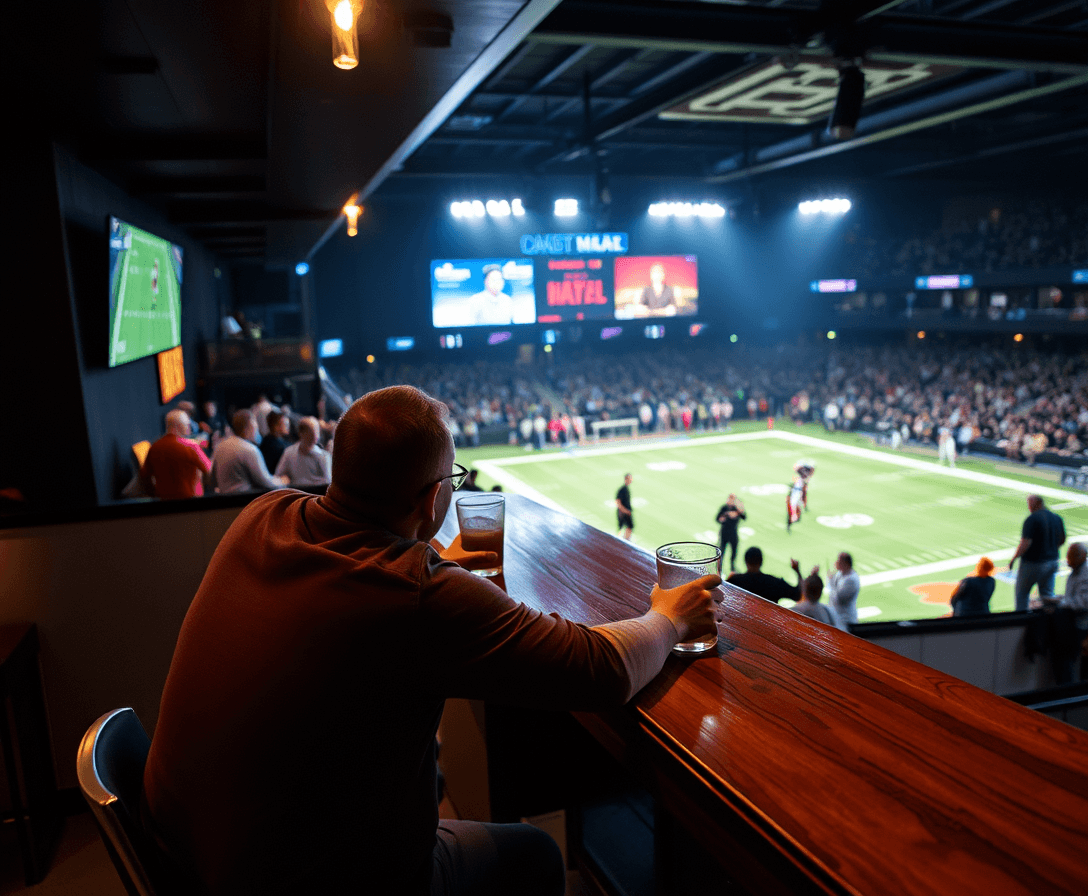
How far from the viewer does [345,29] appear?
2.44m

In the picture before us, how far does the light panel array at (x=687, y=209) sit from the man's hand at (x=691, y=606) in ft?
89.3

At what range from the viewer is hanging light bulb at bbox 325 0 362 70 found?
2.34 m

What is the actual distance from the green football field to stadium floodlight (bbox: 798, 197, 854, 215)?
422 inches

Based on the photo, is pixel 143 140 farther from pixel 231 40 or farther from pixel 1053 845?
pixel 1053 845

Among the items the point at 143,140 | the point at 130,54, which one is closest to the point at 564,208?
the point at 143,140

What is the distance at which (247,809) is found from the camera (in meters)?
1.21

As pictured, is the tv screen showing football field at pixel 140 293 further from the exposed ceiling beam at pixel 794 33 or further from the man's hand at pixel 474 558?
the man's hand at pixel 474 558

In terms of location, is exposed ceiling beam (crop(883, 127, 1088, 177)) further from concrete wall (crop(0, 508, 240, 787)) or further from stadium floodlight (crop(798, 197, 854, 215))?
concrete wall (crop(0, 508, 240, 787))

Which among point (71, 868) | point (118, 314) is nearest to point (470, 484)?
point (118, 314)

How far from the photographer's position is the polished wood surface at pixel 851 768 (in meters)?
0.96

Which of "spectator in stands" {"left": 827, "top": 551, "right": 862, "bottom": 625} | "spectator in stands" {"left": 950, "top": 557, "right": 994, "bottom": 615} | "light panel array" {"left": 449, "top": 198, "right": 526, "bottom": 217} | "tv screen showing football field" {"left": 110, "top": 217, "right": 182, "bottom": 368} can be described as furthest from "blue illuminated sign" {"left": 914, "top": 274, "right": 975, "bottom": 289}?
"tv screen showing football field" {"left": 110, "top": 217, "right": 182, "bottom": 368}

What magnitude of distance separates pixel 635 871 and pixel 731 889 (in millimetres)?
457

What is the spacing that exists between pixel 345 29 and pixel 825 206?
98.7 ft

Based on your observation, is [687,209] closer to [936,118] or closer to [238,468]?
[936,118]
